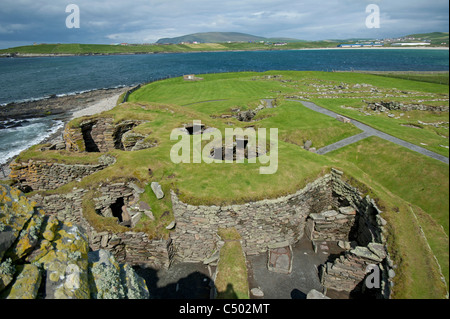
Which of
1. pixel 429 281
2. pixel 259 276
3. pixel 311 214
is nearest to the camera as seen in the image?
pixel 429 281

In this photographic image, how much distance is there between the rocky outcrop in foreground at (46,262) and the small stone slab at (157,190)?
312 inches

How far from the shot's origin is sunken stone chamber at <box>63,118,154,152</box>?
22625mm

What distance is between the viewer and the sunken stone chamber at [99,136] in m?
22.6

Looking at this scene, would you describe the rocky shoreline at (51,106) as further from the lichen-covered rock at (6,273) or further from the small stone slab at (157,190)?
the lichen-covered rock at (6,273)

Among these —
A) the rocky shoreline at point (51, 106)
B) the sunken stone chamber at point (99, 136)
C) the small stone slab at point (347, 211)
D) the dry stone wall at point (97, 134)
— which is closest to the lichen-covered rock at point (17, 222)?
the small stone slab at point (347, 211)

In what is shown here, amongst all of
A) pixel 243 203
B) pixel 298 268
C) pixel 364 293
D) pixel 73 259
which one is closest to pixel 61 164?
pixel 243 203

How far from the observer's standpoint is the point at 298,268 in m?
13.4

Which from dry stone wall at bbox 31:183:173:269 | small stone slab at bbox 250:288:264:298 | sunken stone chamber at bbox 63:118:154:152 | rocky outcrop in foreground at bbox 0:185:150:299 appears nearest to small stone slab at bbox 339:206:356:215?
small stone slab at bbox 250:288:264:298

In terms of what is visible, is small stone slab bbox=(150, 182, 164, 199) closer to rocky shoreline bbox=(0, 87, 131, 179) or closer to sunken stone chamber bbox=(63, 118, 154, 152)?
sunken stone chamber bbox=(63, 118, 154, 152)

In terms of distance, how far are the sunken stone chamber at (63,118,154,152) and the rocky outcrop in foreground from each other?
17368 mm

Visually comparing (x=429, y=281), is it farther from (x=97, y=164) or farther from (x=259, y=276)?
(x=97, y=164)

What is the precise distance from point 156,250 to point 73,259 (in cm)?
886

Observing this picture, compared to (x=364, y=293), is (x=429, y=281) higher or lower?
higher
